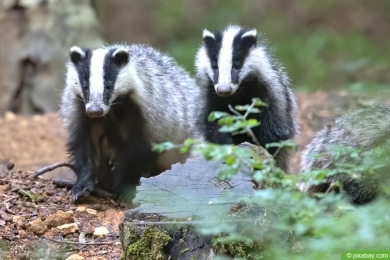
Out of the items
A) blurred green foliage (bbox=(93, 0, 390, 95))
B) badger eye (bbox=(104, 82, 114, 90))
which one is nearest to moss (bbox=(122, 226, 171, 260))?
badger eye (bbox=(104, 82, 114, 90))

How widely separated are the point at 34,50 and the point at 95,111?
4.25 m

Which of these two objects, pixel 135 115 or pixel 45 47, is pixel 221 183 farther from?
pixel 45 47

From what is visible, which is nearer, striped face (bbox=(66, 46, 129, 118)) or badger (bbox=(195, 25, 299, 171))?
striped face (bbox=(66, 46, 129, 118))

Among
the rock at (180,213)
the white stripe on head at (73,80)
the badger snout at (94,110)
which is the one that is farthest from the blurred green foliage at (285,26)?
the rock at (180,213)

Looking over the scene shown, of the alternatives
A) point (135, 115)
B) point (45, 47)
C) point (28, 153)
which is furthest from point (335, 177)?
point (45, 47)

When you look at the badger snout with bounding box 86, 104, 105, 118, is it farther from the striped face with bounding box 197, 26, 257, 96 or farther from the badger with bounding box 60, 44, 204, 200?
the striped face with bounding box 197, 26, 257, 96

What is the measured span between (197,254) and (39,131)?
15.9ft

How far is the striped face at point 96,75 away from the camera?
19.2 ft

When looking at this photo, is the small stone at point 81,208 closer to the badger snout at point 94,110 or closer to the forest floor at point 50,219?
the forest floor at point 50,219

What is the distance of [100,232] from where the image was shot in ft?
17.0

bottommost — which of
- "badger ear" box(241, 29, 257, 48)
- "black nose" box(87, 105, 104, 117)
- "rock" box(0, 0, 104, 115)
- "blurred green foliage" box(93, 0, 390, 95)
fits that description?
"black nose" box(87, 105, 104, 117)

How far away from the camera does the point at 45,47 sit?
9781mm

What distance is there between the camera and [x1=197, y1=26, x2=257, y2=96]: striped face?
5.88 m

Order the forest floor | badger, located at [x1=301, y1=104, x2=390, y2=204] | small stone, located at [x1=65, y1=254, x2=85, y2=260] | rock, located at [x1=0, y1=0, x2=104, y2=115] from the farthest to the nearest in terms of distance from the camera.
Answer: rock, located at [x1=0, y1=0, x2=104, y2=115]
badger, located at [x1=301, y1=104, x2=390, y2=204]
the forest floor
small stone, located at [x1=65, y1=254, x2=85, y2=260]
